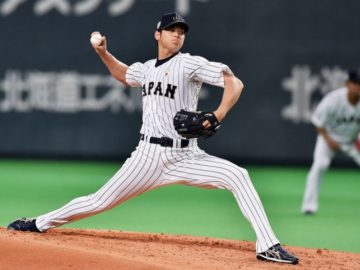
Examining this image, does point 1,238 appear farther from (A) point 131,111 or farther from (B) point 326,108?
(A) point 131,111

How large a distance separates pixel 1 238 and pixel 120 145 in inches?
352

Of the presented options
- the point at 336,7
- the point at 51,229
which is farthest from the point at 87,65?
the point at 51,229

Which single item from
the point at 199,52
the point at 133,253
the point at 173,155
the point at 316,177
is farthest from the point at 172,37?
the point at 199,52

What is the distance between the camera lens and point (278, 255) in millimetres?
6430

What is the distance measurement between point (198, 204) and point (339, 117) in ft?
6.23

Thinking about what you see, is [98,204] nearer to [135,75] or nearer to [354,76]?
[135,75]

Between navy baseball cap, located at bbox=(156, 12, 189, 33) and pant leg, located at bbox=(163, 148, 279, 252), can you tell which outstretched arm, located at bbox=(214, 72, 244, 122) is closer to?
pant leg, located at bbox=(163, 148, 279, 252)

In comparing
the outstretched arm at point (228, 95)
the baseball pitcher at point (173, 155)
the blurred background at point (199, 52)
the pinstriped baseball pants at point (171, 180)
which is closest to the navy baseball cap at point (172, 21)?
the baseball pitcher at point (173, 155)

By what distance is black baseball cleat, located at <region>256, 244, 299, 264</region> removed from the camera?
6418mm

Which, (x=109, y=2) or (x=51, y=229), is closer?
(x=51, y=229)

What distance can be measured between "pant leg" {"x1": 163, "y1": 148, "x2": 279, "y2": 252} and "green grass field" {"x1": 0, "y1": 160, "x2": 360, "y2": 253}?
1.63 m

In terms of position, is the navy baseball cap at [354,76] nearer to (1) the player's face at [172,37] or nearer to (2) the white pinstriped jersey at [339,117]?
(2) the white pinstriped jersey at [339,117]

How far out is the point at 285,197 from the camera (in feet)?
39.1

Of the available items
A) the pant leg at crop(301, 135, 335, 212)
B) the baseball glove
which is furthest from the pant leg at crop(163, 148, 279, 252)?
the pant leg at crop(301, 135, 335, 212)
